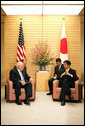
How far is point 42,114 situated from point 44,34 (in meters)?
4.46

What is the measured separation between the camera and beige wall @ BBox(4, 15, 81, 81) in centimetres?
724

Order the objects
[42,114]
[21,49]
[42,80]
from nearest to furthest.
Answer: [42,114] < [42,80] < [21,49]

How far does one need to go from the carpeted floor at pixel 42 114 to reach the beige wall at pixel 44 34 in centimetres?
314

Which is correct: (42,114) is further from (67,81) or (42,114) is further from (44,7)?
(44,7)

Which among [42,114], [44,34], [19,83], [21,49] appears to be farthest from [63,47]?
[42,114]

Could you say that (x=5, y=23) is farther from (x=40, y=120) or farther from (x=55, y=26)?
(x=40, y=120)

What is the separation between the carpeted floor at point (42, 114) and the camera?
3000mm

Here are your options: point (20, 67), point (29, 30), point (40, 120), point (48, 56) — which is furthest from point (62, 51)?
point (40, 120)

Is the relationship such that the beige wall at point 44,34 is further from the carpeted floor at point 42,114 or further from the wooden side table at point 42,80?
the carpeted floor at point 42,114

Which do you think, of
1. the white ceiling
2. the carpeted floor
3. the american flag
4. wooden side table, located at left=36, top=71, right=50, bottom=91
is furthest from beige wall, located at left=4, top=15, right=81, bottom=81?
the carpeted floor

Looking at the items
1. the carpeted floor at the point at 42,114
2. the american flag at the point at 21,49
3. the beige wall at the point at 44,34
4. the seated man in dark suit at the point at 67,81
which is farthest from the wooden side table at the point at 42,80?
the carpeted floor at the point at 42,114

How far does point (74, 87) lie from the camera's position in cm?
464

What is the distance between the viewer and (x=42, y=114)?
3.49 m

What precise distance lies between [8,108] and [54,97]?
1392mm
